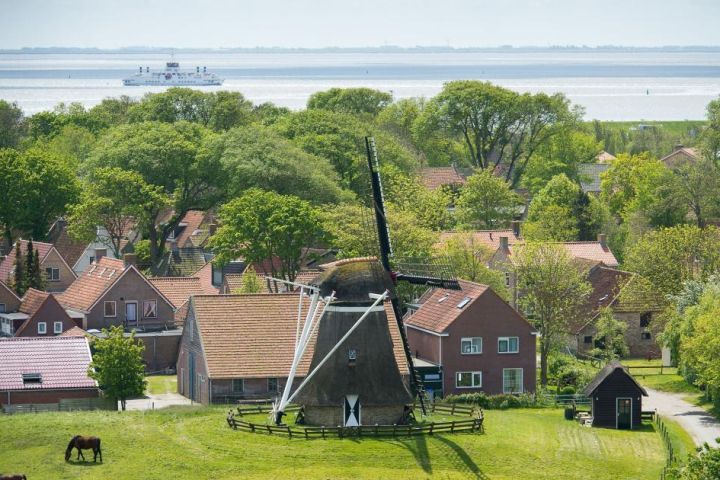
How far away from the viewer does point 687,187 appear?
12744 centimetres

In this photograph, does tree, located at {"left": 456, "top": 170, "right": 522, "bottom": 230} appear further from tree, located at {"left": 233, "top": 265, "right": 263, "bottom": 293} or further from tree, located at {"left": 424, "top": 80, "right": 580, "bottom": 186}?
tree, located at {"left": 233, "top": 265, "right": 263, "bottom": 293}

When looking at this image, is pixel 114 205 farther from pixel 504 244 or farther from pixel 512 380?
pixel 512 380

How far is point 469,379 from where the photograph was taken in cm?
8400

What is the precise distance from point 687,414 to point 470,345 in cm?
1129

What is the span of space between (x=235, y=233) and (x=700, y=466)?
5002cm

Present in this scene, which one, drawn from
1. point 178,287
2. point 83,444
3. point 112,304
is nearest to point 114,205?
point 178,287

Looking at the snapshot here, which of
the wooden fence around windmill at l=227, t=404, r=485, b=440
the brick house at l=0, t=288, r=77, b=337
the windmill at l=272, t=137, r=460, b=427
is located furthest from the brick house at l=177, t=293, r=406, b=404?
the brick house at l=0, t=288, r=77, b=337

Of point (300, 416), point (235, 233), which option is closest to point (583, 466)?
point (300, 416)

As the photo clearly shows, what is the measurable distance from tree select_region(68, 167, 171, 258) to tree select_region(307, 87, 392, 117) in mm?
61892

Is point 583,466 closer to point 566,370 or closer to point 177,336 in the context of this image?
point 566,370

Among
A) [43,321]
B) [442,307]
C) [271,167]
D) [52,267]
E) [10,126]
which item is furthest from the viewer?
[10,126]

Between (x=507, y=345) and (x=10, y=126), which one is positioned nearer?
(x=507, y=345)

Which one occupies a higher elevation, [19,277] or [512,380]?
[19,277]

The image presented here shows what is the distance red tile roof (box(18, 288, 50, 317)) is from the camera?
3757 inches
